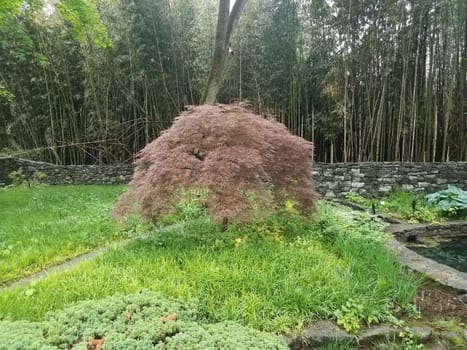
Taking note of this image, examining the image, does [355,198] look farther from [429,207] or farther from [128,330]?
[128,330]

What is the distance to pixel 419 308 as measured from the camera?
7.54ft

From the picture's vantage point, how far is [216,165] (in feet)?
8.68

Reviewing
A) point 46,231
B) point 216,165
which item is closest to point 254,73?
point 216,165

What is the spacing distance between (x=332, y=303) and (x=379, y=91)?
5.44m

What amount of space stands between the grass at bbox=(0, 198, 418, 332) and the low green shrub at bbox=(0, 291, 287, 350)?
211 millimetres

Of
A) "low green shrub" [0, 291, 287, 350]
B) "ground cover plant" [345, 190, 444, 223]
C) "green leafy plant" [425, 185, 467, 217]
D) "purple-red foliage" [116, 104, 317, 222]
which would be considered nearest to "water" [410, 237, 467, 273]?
"ground cover plant" [345, 190, 444, 223]

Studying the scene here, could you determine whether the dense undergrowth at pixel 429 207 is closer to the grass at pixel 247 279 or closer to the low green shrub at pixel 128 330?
the grass at pixel 247 279

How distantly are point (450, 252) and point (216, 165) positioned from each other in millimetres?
3244

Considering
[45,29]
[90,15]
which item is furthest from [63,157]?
[90,15]

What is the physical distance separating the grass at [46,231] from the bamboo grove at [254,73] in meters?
2.78

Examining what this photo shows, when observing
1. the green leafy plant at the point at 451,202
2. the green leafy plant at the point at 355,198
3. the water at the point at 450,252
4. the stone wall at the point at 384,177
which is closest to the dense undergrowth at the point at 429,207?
the green leafy plant at the point at 451,202

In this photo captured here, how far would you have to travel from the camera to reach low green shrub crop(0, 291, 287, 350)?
1458mm

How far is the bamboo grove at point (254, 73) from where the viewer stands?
19.7ft

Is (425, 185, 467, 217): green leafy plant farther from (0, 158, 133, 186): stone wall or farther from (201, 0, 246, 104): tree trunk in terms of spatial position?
(0, 158, 133, 186): stone wall
